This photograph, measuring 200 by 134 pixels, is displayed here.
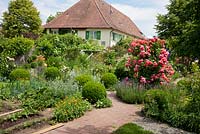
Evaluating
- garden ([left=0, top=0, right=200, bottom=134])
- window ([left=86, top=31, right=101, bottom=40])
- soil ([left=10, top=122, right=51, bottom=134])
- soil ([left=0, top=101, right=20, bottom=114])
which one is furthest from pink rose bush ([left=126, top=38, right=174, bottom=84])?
window ([left=86, top=31, right=101, bottom=40])

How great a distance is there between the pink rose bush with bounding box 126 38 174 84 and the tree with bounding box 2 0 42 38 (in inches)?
1021

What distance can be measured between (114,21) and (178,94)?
28132 mm

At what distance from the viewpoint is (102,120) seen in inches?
354

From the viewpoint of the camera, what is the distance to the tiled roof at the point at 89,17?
35922 millimetres

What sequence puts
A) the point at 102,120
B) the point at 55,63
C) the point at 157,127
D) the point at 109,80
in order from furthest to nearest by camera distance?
the point at 55,63 → the point at 109,80 → the point at 102,120 → the point at 157,127

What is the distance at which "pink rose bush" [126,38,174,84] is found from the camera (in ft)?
41.9

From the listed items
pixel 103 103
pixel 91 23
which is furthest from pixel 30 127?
pixel 91 23

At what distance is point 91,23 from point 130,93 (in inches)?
978

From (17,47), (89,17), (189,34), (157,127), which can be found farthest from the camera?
(89,17)

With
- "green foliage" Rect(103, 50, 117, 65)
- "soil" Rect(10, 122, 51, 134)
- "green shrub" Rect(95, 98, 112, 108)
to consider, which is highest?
"green foliage" Rect(103, 50, 117, 65)

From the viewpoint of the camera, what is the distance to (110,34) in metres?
35.3

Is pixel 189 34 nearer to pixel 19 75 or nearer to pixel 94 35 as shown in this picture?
pixel 19 75

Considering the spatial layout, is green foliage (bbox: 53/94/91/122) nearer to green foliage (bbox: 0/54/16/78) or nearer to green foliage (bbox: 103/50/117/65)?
green foliage (bbox: 0/54/16/78)

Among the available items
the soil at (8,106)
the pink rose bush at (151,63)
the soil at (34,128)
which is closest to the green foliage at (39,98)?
the soil at (8,106)
